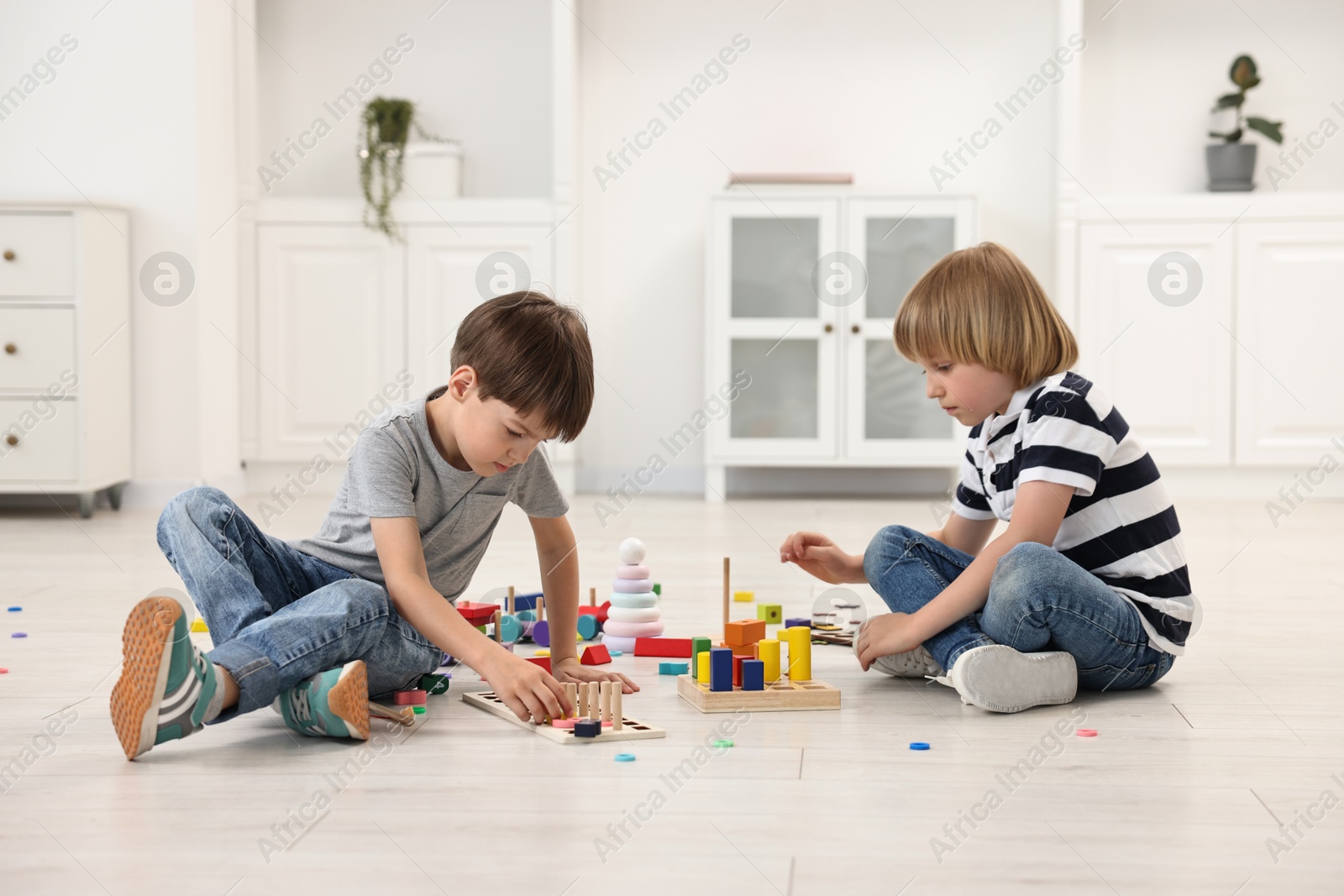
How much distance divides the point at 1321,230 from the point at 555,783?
326cm

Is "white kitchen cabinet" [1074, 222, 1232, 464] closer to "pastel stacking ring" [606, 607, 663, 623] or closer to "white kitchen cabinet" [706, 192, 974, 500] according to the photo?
"white kitchen cabinet" [706, 192, 974, 500]

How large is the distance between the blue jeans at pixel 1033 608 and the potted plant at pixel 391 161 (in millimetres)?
2550

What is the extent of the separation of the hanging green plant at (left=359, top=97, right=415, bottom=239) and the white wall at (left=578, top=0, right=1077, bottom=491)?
0.57 metres

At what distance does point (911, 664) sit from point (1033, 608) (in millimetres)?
217

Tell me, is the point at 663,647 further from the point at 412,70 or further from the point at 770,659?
the point at 412,70

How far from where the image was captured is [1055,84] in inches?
150

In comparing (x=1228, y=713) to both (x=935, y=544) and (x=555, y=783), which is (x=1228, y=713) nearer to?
(x=935, y=544)

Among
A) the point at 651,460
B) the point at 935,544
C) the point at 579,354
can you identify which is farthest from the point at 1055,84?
the point at 579,354

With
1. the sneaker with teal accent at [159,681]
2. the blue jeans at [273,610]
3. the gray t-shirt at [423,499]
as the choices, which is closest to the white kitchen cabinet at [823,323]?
the gray t-shirt at [423,499]

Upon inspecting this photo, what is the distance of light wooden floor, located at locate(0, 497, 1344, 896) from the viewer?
0.88 metres

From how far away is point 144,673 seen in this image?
1.10m

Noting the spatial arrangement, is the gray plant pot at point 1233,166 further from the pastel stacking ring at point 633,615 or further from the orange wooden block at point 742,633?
the orange wooden block at point 742,633

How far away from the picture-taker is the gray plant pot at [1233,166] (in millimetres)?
3668

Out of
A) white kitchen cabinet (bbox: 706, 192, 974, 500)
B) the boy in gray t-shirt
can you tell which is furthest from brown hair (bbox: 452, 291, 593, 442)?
white kitchen cabinet (bbox: 706, 192, 974, 500)
